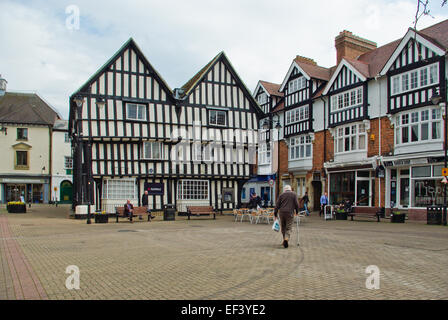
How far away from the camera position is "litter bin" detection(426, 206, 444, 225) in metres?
18.5

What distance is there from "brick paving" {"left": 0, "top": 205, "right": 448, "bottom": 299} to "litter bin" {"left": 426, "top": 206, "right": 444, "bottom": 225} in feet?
24.1

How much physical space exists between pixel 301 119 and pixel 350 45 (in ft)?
22.8

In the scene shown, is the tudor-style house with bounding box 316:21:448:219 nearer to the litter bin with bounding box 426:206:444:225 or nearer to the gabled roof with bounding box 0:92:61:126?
the litter bin with bounding box 426:206:444:225

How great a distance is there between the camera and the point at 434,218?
738 inches

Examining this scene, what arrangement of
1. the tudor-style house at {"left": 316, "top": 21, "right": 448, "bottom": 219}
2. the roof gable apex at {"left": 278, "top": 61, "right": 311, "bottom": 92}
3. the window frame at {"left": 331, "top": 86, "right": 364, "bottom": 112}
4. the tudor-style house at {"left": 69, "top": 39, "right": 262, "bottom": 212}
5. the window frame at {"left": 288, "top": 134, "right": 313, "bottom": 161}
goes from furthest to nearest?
the window frame at {"left": 288, "top": 134, "right": 313, "bottom": 161}, the roof gable apex at {"left": 278, "top": 61, "right": 311, "bottom": 92}, the window frame at {"left": 331, "top": 86, "right": 364, "bottom": 112}, the tudor-style house at {"left": 69, "top": 39, "right": 262, "bottom": 212}, the tudor-style house at {"left": 316, "top": 21, "right": 448, "bottom": 219}

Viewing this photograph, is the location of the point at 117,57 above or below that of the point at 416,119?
above

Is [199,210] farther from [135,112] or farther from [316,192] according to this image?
[316,192]

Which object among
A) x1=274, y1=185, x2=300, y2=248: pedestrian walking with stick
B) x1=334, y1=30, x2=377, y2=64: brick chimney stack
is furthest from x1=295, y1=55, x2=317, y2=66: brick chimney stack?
x1=274, y1=185, x2=300, y2=248: pedestrian walking with stick

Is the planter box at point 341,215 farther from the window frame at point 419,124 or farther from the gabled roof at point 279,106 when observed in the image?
the gabled roof at point 279,106

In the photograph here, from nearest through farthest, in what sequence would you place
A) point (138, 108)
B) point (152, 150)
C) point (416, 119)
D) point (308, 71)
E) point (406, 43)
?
point (416, 119) < point (406, 43) < point (138, 108) < point (152, 150) < point (308, 71)

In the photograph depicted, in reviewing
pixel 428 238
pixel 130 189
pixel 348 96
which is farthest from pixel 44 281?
pixel 348 96

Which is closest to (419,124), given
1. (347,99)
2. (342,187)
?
(347,99)

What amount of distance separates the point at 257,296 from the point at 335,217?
18.9 metres
